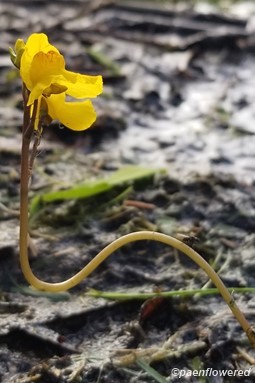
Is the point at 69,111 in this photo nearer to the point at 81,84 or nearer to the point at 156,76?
the point at 81,84

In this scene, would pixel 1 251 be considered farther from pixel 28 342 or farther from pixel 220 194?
pixel 220 194

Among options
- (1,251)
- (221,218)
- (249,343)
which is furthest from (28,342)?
(221,218)

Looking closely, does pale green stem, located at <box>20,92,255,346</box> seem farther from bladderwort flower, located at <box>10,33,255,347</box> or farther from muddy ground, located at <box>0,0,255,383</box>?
muddy ground, located at <box>0,0,255,383</box>

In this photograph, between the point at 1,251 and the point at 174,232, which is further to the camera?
the point at 174,232

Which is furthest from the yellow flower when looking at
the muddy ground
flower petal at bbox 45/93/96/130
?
the muddy ground

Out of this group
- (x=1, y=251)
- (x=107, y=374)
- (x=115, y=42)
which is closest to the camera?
(x=107, y=374)

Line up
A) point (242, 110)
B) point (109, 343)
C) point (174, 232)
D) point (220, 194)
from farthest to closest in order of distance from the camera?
point (242, 110) → point (220, 194) → point (174, 232) → point (109, 343)

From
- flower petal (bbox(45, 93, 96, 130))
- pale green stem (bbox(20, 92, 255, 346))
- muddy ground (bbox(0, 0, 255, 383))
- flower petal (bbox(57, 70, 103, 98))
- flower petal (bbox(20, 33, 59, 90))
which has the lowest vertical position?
muddy ground (bbox(0, 0, 255, 383))

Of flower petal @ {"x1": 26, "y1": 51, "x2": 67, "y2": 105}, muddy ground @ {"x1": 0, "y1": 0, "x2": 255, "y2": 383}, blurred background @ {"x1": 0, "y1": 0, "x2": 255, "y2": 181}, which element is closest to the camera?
flower petal @ {"x1": 26, "y1": 51, "x2": 67, "y2": 105}
